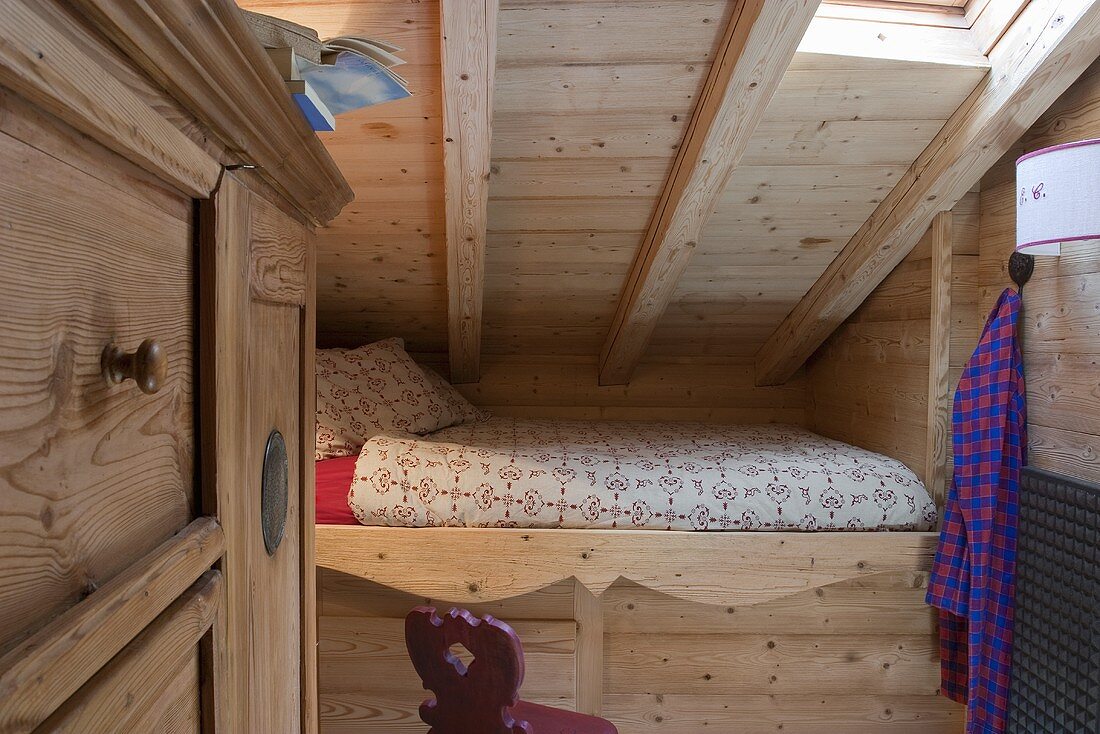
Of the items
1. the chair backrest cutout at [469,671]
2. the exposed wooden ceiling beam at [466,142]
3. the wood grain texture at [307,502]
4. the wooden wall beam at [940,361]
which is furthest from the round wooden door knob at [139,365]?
the wooden wall beam at [940,361]

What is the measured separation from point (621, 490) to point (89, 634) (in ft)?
5.62

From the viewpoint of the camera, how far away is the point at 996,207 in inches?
82.4

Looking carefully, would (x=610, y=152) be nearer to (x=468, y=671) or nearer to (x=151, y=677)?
(x=468, y=671)

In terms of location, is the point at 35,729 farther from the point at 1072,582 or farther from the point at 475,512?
the point at 1072,582

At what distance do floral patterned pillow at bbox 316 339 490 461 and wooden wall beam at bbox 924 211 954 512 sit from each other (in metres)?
1.64

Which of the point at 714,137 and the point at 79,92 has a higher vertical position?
the point at 714,137

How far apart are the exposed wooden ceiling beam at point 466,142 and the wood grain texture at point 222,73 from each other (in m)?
0.91

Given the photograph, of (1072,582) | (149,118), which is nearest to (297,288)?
(149,118)

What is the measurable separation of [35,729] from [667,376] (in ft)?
10.3

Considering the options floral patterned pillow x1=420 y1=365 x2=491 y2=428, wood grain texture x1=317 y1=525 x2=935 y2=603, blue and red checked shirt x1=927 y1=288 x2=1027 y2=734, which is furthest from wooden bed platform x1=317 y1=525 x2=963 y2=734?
floral patterned pillow x1=420 y1=365 x2=491 y2=428

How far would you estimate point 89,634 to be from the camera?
1.30 feet

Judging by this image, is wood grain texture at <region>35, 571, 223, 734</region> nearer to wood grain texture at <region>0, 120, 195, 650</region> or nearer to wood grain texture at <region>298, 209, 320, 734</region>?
wood grain texture at <region>0, 120, 195, 650</region>

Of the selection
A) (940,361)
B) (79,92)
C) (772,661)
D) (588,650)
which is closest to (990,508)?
(940,361)

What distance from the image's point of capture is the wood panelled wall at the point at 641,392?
11.1 ft
